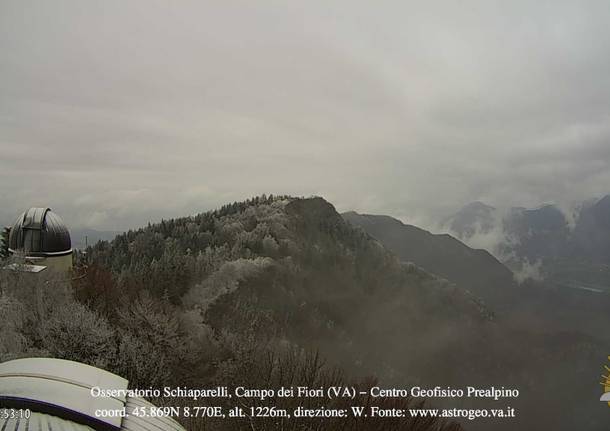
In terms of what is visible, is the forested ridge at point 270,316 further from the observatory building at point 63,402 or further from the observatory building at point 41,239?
the observatory building at point 63,402

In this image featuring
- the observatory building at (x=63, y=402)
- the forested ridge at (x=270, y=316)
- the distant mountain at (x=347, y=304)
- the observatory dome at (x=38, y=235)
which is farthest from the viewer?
the distant mountain at (x=347, y=304)

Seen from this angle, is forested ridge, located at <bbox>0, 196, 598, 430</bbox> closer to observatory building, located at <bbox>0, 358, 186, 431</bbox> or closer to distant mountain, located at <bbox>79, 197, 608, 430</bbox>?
distant mountain, located at <bbox>79, 197, 608, 430</bbox>

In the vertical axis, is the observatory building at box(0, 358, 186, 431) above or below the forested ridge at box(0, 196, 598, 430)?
above

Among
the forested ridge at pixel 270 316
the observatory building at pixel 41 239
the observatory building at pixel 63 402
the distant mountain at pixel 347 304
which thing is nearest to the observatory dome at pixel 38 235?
the observatory building at pixel 41 239

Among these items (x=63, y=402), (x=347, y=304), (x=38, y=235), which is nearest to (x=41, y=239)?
(x=38, y=235)

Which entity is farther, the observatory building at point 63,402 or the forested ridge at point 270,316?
the forested ridge at point 270,316

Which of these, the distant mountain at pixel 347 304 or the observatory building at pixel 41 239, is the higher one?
the observatory building at pixel 41 239

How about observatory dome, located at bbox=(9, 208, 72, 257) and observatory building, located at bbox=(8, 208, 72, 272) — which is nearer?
observatory building, located at bbox=(8, 208, 72, 272)

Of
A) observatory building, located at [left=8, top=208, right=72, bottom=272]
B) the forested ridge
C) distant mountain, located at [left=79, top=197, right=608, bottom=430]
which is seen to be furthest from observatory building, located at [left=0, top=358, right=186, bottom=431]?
observatory building, located at [left=8, top=208, right=72, bottom=272]
